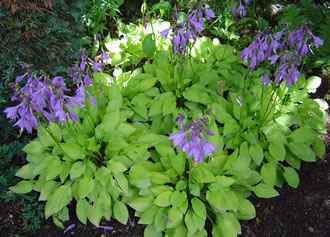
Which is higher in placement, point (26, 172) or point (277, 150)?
point (277, 150)

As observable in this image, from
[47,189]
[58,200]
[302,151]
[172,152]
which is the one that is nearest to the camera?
[58,200]

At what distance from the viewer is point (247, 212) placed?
3.02 metres

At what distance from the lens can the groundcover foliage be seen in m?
2.97

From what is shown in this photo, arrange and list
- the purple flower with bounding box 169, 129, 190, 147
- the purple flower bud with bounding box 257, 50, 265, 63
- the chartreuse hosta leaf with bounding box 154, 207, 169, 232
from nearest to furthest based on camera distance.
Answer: the purple flower with bounding box 169, 129, 190, 147 < the purple flower bud with bounding box 257, 50, 265, 63 < the chartreuse hosta leaf with bounding box 154, 207, 169, 232

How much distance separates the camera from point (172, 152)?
3213 mm

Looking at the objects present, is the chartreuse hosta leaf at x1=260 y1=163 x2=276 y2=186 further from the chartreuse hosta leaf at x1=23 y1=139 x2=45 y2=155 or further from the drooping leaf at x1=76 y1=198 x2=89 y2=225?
the chartreuse hosta leaf at x1=23 y1=139 x2=45 y2=155

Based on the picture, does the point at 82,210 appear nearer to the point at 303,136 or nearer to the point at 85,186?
the point at 85,186

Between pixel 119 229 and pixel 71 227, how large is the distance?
47 cm

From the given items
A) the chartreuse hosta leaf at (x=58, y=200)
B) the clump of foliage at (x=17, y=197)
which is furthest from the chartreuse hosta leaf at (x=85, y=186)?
the clump of foliage at (x=17, y=197)

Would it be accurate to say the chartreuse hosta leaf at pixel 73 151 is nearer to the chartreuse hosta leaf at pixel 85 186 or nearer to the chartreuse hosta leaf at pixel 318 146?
the chartreuse hosta leaf at pixel 85 186

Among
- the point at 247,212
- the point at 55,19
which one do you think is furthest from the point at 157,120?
the point at 55,19

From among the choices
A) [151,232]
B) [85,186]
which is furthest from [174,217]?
[85,186]

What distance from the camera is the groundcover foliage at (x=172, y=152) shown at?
2971 millimetres

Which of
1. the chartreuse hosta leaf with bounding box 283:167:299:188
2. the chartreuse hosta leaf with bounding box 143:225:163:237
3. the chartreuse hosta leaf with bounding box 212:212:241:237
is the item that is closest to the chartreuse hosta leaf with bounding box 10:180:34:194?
A: the chartreuse hosta leaf with bounding box 143:225:163:237
